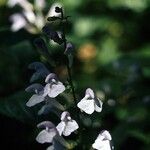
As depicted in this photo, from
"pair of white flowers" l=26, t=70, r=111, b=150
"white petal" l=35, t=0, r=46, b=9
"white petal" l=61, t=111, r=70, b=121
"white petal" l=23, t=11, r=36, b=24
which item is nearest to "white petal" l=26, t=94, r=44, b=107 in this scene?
"pair of white flowers" l=26, t=70, r=111, b=150

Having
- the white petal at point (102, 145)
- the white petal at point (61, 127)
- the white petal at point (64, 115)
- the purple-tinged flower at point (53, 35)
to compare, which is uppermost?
the purple-tinged flower at point (53, 35)

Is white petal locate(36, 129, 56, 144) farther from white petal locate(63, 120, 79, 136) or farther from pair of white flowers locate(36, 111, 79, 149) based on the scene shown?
white petal locate(63, 120, 79, 136)

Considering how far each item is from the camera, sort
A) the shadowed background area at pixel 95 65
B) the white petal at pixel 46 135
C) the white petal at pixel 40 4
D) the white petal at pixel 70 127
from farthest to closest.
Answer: the white petal at pixel 40 4 → the shadowed background area at pixel 95 65 → the white petal at pixel 46 135 → the white petal at pixel 70 127

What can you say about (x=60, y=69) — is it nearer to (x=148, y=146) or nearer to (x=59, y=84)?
(x=148, y=146)

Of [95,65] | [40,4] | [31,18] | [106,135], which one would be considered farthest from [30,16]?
[95,65]

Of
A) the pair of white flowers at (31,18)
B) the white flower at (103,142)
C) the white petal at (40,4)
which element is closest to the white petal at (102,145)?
the white flower at (103,142)

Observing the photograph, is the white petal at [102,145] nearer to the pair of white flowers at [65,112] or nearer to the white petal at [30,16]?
the pair of white flowers at [65,112]

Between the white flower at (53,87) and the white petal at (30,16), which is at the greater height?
the white flower at (53,87)
